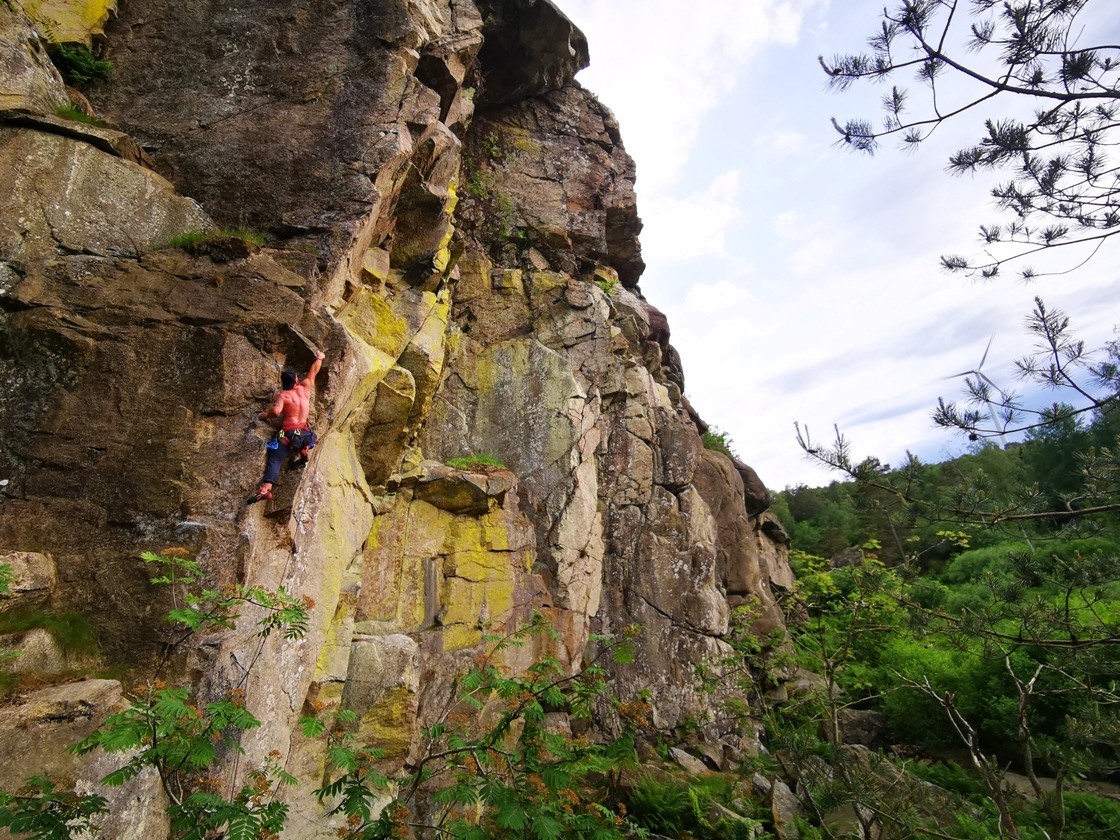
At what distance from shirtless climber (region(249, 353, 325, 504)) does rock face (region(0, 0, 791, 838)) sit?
0.16 m

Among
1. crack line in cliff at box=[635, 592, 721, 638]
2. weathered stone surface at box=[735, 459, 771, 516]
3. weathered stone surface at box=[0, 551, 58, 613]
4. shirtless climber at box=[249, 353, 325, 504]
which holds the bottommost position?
crack line in cliff at box=[635, 592, 721, 638]

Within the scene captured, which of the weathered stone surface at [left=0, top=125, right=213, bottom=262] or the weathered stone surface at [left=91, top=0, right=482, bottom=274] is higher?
the weathered stone surface at [left=91, top=0, right=482, bottom=274]

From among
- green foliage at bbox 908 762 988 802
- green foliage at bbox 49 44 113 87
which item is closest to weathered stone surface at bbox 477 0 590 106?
green foliage at bbox 49 44 113 87

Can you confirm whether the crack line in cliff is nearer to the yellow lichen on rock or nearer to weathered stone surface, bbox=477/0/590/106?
the yellow lichen on rock

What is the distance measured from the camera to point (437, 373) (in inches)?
477

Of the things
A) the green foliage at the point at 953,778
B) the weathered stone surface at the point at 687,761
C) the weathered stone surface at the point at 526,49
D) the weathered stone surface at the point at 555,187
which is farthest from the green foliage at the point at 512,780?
the weathered stone surface at the point at 526,49

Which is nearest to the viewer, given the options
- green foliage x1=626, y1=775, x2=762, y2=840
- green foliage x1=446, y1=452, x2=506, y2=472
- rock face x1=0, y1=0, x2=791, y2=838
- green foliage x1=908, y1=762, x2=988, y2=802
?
rock face x1=0, y1=0, x2=791, y2=838

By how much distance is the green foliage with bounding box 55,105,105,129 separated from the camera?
25.4ft

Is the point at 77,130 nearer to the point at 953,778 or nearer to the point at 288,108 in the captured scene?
the point at 288,108

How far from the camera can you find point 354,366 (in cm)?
868

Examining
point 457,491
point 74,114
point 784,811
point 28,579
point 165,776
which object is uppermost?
point 74,114

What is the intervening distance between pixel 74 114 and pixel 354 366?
16.3ft

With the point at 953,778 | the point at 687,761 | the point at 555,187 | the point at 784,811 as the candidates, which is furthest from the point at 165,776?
the point at 555,187

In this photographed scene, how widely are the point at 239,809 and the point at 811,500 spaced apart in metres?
42.1
